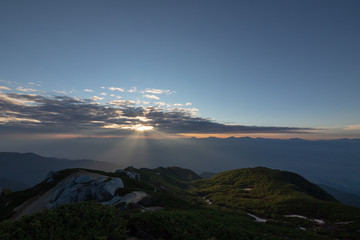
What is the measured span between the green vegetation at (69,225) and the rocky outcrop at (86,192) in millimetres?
30535

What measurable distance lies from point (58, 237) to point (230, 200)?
67458 millimetres

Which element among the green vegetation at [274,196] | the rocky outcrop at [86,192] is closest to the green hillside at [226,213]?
the green vegetation at [274,196]

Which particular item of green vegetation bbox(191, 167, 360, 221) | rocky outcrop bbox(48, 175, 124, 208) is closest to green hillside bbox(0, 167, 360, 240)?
green vegetation bbox(191, 167, 360, 221)

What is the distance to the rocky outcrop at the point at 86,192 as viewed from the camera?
40.2 metres

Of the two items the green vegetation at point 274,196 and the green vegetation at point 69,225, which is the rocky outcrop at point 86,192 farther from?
the green vegetation at point 274,196

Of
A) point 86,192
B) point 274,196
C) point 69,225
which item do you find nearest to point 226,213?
point 69,225

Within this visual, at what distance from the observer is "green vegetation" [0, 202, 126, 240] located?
985 centimetres

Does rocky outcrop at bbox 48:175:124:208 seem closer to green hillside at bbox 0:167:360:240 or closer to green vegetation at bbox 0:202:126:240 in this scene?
green hillside at bbox 0:167:360:240

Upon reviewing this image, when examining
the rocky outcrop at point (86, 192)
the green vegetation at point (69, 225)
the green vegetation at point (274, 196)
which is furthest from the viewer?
the green vegetation at point (274, 196)

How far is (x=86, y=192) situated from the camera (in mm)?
42281

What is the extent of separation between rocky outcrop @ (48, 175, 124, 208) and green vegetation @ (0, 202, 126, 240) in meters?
30.5

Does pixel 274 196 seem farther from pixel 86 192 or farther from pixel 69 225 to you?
pixel 69 225

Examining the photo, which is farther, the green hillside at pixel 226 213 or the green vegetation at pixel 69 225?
the green hillside at pixel 226 213

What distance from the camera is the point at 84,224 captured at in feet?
38.2
